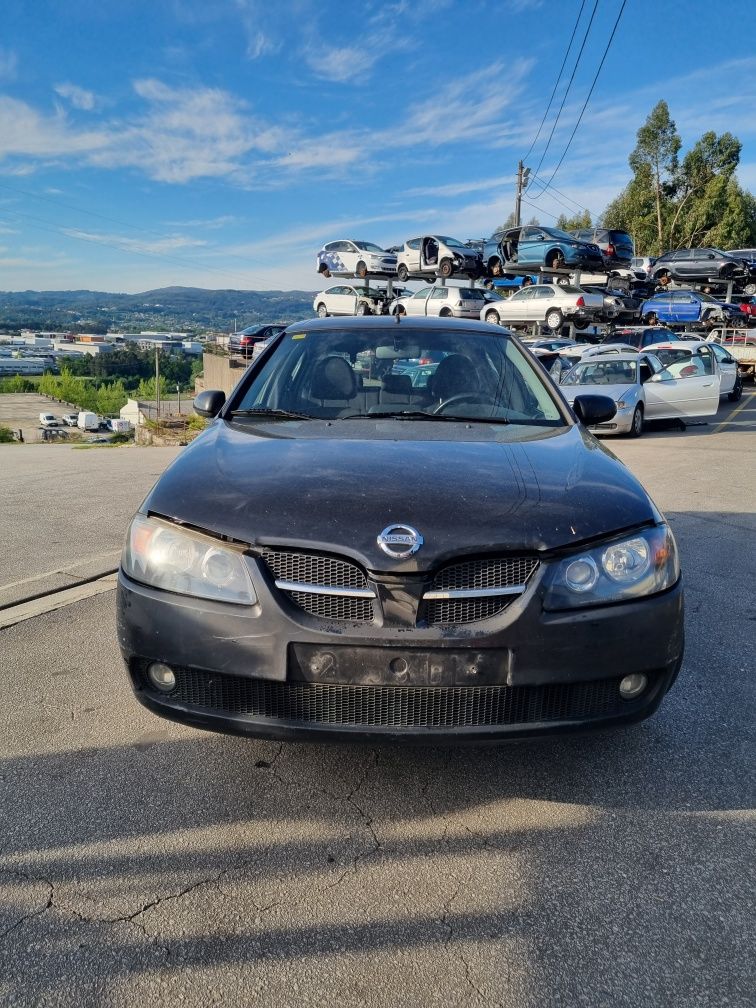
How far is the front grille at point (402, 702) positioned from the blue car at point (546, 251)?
24.9m

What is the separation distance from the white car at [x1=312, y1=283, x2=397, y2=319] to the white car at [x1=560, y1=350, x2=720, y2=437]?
12856 mm

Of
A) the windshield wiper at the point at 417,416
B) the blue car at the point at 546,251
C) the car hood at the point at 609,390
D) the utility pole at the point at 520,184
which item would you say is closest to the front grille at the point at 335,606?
the windshield wiper at the point at 417,416

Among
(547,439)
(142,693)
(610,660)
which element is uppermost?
(547,439)

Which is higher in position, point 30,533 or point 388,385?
point 388,385

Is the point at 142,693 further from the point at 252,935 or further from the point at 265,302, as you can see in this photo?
the point at 265,302

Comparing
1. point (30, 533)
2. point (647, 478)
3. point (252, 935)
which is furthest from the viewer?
point (647, 478)

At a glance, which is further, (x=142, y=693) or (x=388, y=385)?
(x=388, y=385)

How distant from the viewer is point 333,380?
3818mm

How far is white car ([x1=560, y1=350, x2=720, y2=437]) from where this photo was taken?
1448 centimetres

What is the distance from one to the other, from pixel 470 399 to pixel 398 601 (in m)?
1.77

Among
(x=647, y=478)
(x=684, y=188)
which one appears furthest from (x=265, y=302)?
(x=647, y=478)

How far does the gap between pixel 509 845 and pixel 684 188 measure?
59400 millimetres

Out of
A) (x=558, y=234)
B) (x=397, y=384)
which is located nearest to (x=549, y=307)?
(x=558, y=234)

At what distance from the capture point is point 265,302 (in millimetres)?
151750
